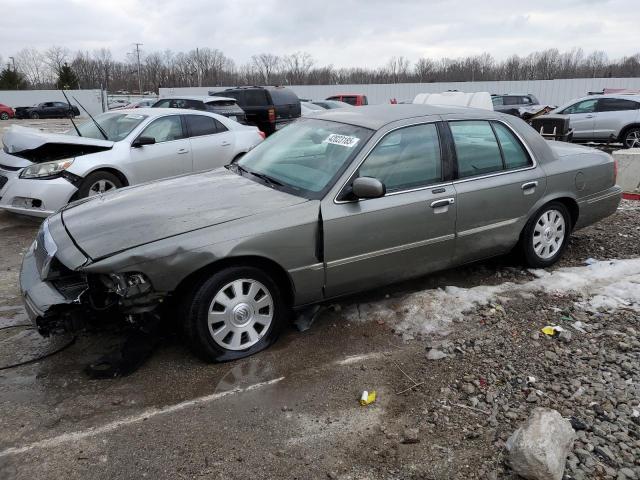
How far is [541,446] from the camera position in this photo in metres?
2.46

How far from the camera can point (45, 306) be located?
315 centimetres

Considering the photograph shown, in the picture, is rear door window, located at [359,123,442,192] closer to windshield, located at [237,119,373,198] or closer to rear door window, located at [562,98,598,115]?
windshield, located at [237,119,373,198]

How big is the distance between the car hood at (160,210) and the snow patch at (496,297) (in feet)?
4.06

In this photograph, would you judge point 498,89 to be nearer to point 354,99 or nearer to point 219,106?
point 354,99

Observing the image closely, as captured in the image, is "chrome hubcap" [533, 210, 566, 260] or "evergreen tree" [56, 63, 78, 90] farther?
"evergreen tree" [56, 63, 78, 90]

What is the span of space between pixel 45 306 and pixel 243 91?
14.0m

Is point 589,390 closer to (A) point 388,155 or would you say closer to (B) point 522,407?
(B) point 522,407

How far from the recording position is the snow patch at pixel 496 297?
4082 millimetres

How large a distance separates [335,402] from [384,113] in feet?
8.00

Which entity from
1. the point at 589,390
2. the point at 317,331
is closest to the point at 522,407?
the point at 589,390

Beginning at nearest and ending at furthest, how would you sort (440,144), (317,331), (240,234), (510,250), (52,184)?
1. (240,234)
2. (317,331)
3. (440,144)
4. (510,250)
5. (52,184)

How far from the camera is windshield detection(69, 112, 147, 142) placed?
7.39m

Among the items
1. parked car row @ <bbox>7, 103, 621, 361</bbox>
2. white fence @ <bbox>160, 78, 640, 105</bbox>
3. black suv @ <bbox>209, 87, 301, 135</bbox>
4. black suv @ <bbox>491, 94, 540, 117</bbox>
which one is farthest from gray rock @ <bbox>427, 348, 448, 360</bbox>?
white fence @ <bbox>160, 78, 640, 105</bbox>

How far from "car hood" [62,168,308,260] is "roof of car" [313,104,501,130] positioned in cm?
96
